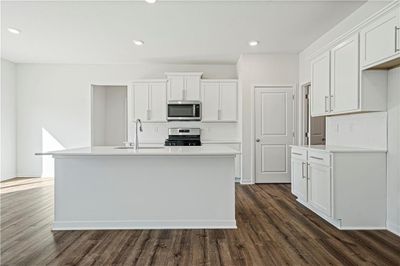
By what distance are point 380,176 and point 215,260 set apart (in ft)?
6.69

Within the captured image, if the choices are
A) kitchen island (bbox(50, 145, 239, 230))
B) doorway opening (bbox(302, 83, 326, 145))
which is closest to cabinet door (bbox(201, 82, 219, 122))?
doorway opening (bbox(302, 83, 326, 145))

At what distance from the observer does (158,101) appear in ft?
19.5

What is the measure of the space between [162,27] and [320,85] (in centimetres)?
246

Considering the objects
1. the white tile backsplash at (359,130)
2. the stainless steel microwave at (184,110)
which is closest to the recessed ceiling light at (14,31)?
the stainless steel microwave at (184,110)

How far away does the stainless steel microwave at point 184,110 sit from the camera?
19.0ft

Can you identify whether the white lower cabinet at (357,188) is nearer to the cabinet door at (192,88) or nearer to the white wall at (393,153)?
the white wall at (393,153)

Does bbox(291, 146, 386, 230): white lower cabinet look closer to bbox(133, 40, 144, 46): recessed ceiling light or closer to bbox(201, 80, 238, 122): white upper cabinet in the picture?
bbox(201, 80, 238, 122): white upper cabinet

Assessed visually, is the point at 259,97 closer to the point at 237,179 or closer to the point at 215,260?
the point at 237,179

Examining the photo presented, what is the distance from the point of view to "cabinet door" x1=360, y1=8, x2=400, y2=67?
2.44 metres

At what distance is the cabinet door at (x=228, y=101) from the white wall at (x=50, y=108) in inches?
86.7

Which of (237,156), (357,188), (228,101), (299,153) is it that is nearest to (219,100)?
(228,101)

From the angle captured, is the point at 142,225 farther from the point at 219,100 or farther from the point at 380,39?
the point at 219,100

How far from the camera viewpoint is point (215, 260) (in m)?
2.29

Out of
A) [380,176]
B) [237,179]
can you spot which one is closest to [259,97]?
[237,179]
